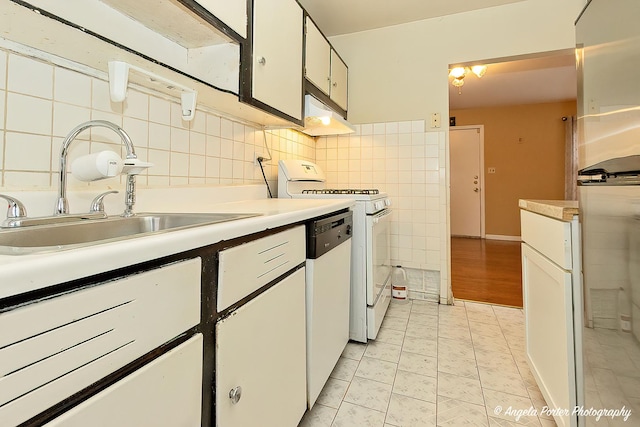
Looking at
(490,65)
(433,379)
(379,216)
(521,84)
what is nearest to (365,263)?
(379,216)

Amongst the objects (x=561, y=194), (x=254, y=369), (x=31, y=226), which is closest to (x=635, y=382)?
(x=254, y=369)

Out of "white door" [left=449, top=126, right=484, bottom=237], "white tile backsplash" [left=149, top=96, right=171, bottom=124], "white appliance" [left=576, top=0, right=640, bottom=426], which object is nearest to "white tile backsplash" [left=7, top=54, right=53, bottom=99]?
"white tile backsplash" [left=149, top=96, right=171, bottom=124]

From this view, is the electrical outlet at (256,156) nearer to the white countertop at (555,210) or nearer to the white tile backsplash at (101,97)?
the white tile backsplash at (101,97)

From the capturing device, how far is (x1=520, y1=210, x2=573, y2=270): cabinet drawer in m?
0.98

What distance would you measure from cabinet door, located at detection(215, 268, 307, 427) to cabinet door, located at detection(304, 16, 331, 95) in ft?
4.79

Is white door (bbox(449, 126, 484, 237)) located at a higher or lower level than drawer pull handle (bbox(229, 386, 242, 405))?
higher

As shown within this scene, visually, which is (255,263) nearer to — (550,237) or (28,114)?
(28,114)

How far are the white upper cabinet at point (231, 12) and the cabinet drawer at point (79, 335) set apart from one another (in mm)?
994

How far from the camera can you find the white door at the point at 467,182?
5.51 metres

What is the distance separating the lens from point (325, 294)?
130 cm

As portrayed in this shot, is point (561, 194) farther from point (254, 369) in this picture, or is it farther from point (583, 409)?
point (254, 369)

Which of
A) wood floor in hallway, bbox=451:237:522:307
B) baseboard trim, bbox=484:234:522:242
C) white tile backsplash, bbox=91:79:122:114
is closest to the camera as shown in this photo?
white tile backsplash, bbox=91:79:122:114

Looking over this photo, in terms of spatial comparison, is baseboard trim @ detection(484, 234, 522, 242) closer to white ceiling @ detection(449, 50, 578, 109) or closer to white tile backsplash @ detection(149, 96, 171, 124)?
white ceiling @ detection(449, 50, 578, 109)

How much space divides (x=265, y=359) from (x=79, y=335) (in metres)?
0.54
